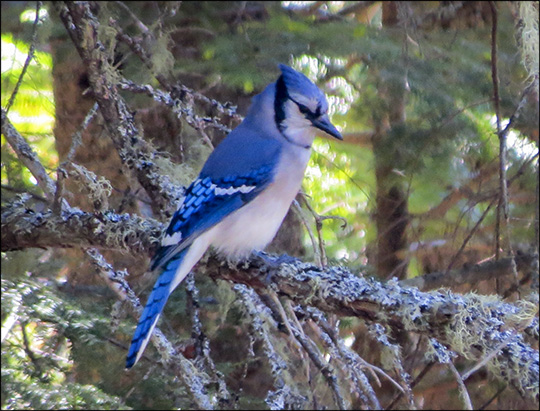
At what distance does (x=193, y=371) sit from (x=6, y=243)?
0.67 m

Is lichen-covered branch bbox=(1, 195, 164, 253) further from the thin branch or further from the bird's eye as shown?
the bird's eye

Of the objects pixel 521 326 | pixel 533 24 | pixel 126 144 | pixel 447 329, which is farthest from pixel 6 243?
pixel 533 24

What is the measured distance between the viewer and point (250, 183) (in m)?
2.34

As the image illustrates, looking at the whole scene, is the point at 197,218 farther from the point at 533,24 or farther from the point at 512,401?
the point at 512,401

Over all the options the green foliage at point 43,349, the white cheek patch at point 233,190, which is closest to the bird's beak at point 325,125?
the white cheek patch at point 233,190

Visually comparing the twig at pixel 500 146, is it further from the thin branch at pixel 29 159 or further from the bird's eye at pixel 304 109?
the thin branch at pixel 29 159

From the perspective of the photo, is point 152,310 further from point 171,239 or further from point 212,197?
point 212,197

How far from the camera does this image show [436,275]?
295 cm

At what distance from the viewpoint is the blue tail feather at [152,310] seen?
1871 millimetres

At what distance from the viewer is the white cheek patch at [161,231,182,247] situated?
1.98 m

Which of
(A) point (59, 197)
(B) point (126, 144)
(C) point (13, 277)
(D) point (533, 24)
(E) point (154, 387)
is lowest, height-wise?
(E) point (154, 387)

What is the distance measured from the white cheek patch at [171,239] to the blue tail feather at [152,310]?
3.4 inches

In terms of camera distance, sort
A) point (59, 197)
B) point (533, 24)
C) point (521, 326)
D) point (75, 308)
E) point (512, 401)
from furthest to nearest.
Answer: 1. point (512, 401)
2. point (533, 24)
3. point (75, 308)
4. point (59, 197)
5. point (521, 326)

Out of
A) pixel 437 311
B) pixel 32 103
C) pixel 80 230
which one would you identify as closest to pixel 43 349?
pixel 80 230
